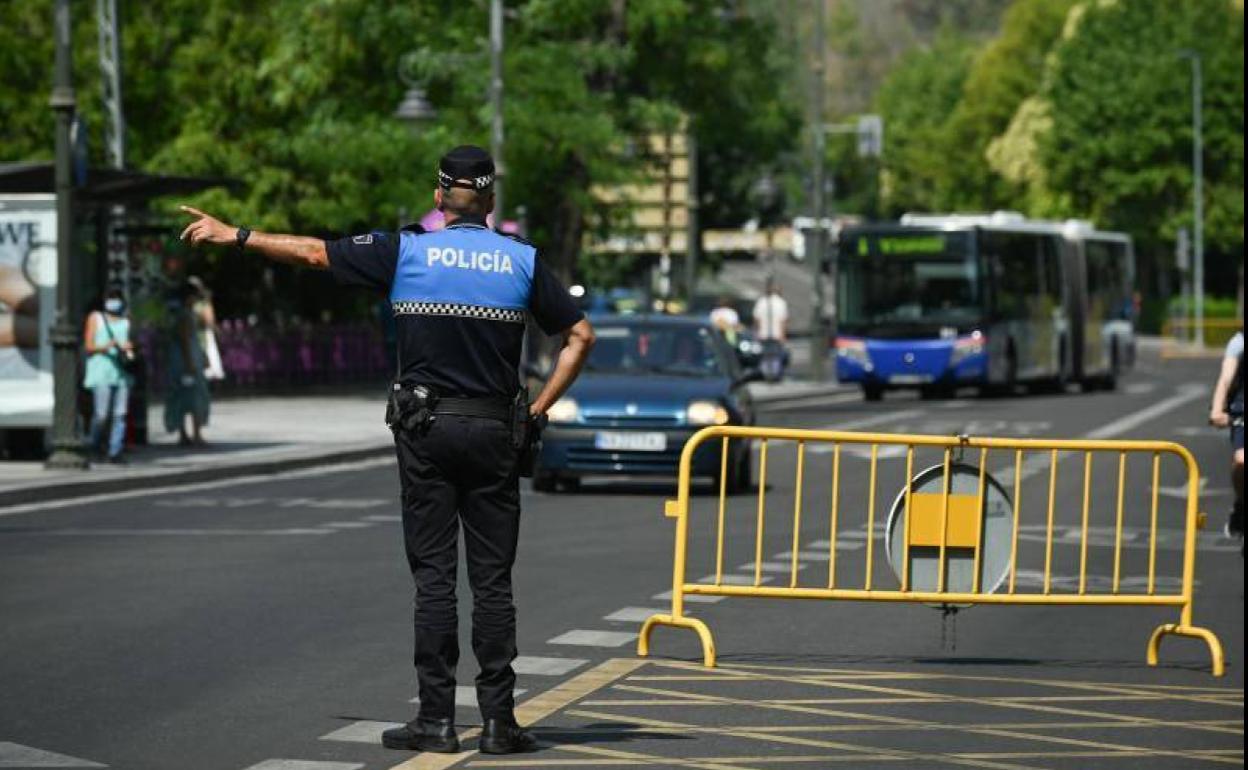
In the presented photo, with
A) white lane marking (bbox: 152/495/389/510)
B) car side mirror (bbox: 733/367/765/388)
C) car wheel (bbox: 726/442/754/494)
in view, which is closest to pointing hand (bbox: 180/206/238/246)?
white lane marking (bbox: 152/495/389/510)

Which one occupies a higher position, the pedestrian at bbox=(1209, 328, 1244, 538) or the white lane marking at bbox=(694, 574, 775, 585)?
the pedestrian at bbox=(1209, 328, 1244, 538)

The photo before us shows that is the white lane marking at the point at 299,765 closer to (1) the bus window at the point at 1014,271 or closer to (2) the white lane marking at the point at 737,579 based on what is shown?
(2) the white lane marking at the point at 737,579

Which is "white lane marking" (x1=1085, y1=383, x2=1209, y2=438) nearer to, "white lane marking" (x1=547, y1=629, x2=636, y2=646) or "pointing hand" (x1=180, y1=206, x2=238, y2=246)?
"white lane marking" (x1=547, y1=629, x2=636, y2=646)

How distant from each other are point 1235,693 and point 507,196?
3295 centimetres

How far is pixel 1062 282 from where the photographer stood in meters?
53.3

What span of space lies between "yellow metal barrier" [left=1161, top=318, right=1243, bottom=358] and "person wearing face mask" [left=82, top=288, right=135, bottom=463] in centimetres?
6009

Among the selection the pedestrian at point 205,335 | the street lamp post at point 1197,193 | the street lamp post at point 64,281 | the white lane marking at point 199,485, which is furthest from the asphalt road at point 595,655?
the street lamp post at point 1197,193

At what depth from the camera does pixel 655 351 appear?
24094 millimetres

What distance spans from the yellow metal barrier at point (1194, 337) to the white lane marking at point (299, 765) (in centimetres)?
7609

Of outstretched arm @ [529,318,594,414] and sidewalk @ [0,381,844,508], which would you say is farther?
sidewalk @ [0,381,844,508]

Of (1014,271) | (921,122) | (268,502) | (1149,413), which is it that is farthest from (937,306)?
(921,122)

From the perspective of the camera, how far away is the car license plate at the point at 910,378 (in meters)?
47.3

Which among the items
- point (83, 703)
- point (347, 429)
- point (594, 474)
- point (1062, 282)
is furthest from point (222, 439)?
point (1062, 282)

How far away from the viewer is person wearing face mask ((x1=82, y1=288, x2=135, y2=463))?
2625 cm
